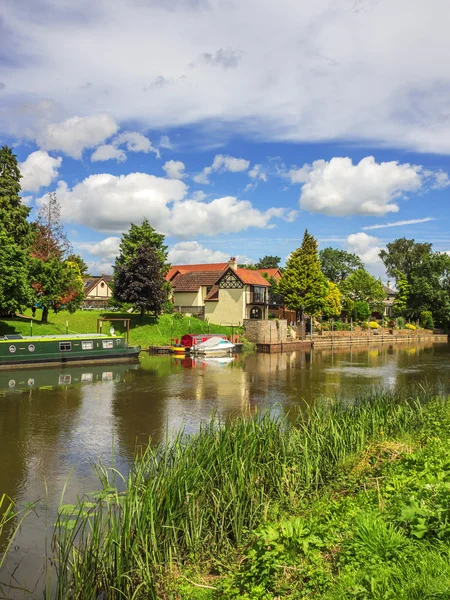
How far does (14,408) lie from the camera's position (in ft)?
68.7

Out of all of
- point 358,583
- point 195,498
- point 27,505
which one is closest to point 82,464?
point 27,505

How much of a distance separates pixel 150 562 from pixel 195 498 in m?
1.31

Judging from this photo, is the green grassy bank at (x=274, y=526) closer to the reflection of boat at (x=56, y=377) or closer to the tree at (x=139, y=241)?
the reflection of boat at (x=56, y=377)

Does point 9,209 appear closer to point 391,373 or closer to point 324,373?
point 324,373

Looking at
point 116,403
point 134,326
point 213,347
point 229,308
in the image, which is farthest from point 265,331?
point 116,403

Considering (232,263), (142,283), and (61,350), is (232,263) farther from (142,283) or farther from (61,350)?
(61,350)

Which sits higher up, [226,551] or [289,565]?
[289,565]

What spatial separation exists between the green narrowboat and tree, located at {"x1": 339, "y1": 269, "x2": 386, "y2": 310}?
5567cm

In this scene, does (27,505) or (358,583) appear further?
(27,505)

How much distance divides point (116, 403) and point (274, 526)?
16.4m

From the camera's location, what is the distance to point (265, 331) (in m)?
52.7

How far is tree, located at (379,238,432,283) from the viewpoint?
10094cm

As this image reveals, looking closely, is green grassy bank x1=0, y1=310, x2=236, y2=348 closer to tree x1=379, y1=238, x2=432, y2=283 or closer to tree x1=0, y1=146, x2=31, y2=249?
tree x1=0, y1=146, x2=31, y2=249

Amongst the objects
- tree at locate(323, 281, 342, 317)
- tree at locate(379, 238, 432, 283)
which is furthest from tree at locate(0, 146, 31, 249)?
tree at locate(379, 238, 432, 283)
